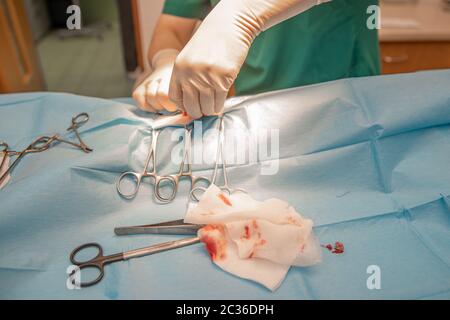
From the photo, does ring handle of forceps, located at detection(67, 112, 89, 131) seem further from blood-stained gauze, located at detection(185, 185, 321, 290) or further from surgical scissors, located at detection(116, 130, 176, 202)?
blood-stained gauze, located at detection(185, 185, 321, 290)

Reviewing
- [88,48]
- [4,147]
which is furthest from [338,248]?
[88,48]

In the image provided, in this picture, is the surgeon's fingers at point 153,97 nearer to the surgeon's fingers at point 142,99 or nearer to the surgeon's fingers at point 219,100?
the surgeon's fingers at point 142,99

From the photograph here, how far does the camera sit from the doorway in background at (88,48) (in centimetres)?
368

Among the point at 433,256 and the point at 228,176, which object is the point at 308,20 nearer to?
the point at 228,176

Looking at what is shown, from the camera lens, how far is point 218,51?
1062mm

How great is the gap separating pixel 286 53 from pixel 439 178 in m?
0.73

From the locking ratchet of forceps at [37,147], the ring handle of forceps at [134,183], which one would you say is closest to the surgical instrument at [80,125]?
the locking ratchet of forceps at [37,147]

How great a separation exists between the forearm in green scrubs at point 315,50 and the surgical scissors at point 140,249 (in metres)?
0.79

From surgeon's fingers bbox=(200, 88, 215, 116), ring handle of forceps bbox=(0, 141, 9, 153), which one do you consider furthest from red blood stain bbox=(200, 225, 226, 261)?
ring handle of forceps bbox=(0, 141, 9, 153)

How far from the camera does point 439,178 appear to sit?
1.04 m

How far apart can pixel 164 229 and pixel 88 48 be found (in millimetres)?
4227

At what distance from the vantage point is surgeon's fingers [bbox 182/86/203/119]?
108 centimetres

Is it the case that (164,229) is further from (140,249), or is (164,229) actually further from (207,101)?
(207,101)
